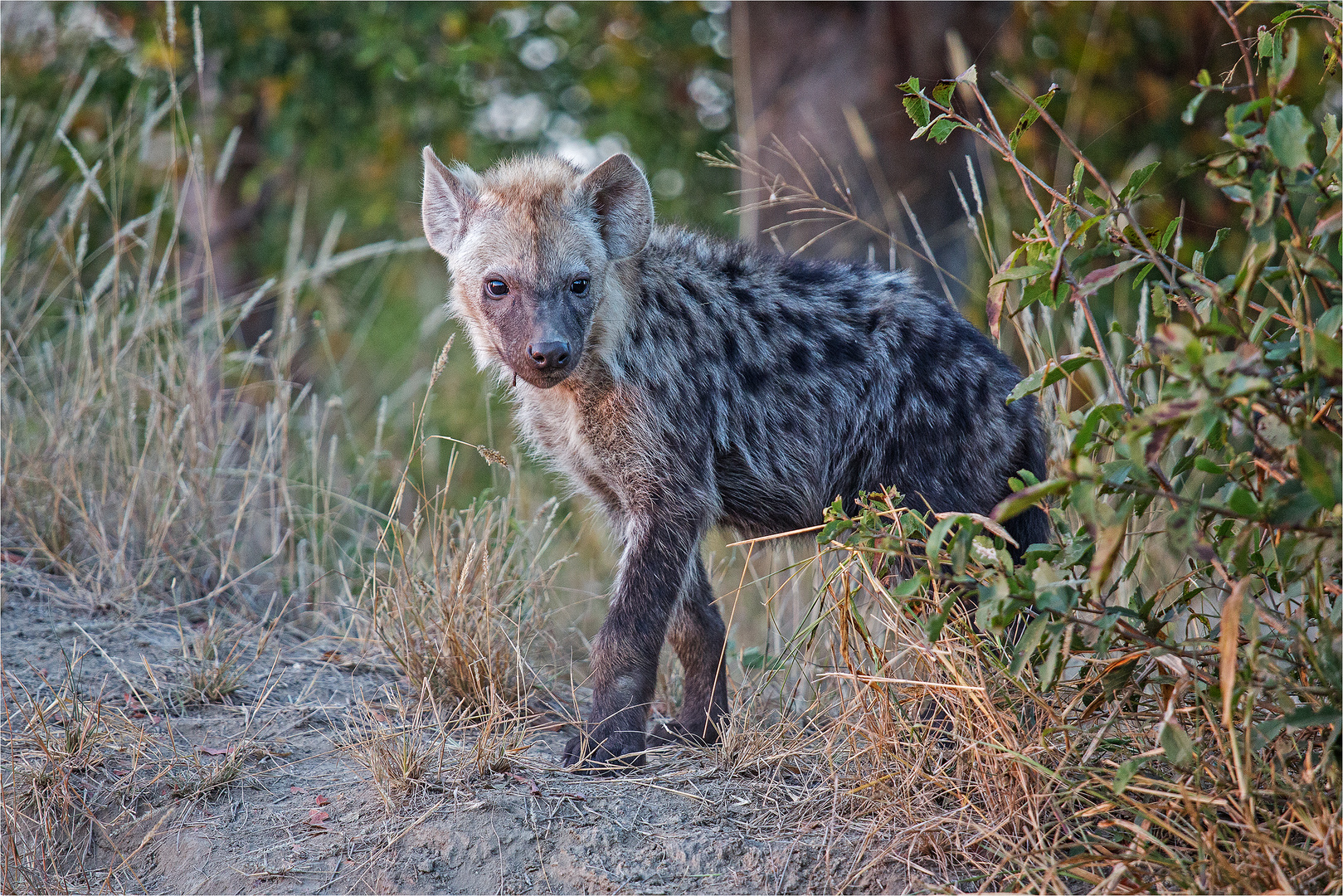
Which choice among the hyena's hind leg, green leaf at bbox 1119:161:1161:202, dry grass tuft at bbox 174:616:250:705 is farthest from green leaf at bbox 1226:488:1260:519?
dry grass tuft at bbox 174:616:250:705

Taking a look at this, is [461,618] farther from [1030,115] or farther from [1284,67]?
[1284,67]

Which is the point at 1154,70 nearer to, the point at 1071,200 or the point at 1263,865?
the point at 1071,200

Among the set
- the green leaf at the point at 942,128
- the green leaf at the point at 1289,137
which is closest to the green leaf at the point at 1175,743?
the green leaf at the point at 1289,137

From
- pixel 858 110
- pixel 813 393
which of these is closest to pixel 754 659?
pixel 813 393

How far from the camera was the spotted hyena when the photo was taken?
3582mm

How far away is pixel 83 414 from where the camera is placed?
181 inches

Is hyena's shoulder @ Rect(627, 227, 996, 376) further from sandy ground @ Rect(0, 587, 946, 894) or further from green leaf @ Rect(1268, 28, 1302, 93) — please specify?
green leaf @ Rect(1268, 28, 1302, 93)

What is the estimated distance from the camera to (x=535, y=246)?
3.59 metres

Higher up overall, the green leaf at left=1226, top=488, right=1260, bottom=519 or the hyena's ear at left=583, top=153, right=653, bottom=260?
the hyena's ear at left=583, top=153, right=653, bottom=260

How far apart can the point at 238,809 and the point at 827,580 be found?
166cm

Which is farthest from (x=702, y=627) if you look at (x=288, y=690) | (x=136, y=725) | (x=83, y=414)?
(x=83, y=414)

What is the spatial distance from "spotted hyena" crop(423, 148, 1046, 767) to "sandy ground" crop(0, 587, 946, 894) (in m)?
0.44

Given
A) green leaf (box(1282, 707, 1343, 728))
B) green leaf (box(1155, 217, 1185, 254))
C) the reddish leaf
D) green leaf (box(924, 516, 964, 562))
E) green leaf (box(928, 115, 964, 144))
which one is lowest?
green leaf (box(1282, 707, 1343, 728))

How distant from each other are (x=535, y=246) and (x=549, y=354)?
41 centimetres
